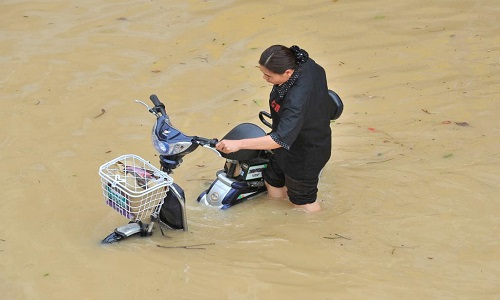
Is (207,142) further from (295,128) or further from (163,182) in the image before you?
(295,128)

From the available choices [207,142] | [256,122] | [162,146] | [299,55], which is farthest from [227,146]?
[256,122]

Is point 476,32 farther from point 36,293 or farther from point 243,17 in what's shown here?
point 36,293

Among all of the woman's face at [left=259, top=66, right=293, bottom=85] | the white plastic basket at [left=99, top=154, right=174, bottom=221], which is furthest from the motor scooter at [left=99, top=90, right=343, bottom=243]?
the woman's face at [left=259, top=66, right=293, bottom=85]

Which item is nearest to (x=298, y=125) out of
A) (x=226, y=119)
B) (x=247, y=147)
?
(x=247, y=147)

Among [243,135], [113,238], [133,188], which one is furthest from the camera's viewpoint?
[243,135]

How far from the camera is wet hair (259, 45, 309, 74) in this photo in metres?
3.71

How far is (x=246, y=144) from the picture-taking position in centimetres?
366

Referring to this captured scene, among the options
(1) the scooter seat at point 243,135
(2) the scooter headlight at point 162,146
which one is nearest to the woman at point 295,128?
(1) the scooter seat at point 243,135

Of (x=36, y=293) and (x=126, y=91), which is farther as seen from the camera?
(x=126, y=91)

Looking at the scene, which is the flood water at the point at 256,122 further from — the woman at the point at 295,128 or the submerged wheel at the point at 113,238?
the woman at the point at 295,128

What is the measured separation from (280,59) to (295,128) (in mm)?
395

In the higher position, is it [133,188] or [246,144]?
[246,144]

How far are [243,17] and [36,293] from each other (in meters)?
4.61

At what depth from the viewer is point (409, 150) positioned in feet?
16.2
